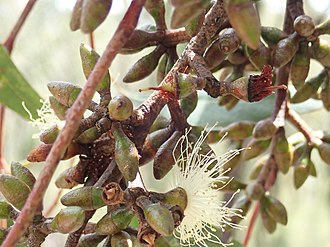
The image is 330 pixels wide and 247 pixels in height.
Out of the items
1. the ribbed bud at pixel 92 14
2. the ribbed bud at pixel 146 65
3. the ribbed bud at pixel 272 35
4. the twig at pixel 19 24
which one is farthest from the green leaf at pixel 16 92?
the ribbed bud at pixel 92 14

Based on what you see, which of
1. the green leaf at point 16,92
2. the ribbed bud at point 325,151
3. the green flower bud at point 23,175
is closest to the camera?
the green flower bud at point 23,175

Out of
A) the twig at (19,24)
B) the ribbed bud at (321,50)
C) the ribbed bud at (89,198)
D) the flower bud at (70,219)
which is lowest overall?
the flower bud at (70,219)

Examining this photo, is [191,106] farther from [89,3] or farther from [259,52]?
[89,3]

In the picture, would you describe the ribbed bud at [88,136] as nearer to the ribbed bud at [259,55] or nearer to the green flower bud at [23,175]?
the green flower bud at [23,175]

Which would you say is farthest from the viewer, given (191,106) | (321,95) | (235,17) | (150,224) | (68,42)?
(68,42)

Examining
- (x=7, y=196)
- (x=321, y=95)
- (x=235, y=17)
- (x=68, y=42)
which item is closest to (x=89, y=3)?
(x=235, y=17)

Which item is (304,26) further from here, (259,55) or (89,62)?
(89,62)

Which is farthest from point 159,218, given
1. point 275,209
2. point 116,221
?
point 275,209

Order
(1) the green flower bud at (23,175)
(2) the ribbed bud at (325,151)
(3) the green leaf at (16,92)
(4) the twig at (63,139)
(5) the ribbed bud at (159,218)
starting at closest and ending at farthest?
(4) the twig at (63,139) → (5) the ribbed bud at (159,218) → (1) the green flower bud at (23,175) → (2) the ribbed bud at (325,151) → (3) the green leaf at (16,92)
